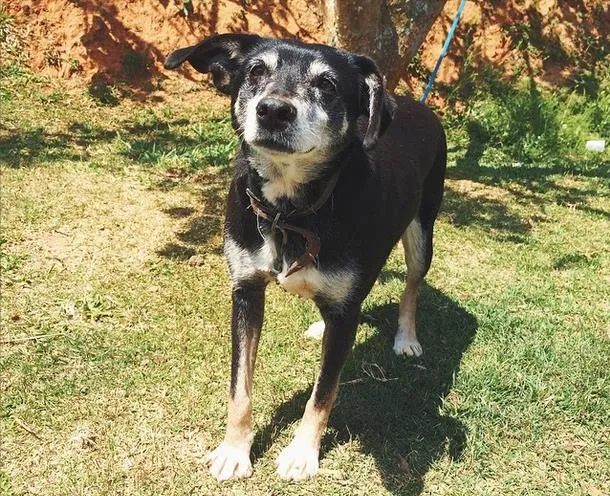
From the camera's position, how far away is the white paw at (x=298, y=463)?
333cm

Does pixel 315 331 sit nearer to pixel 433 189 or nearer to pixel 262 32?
pixel 433 189

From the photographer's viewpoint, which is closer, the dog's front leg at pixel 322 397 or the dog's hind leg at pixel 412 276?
the dog's front leg at pixel 322 397

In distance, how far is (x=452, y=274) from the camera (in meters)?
5.43

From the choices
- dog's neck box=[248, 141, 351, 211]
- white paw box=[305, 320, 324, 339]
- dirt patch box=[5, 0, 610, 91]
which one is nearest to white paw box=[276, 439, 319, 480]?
Answer: white paw box=[305, 320, 324, 339]

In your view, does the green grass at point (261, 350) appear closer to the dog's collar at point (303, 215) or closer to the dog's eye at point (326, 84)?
the dog's collar at point (303, 215)

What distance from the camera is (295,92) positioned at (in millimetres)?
2850

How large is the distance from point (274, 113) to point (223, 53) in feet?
2.45

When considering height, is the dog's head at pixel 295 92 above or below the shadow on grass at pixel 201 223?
above

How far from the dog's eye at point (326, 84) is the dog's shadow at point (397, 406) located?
6.04ft

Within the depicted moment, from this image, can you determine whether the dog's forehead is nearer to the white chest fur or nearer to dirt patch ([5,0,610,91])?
the white chest fur

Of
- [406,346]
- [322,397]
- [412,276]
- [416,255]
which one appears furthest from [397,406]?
[416,255]

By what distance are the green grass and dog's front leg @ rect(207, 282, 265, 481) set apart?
0.31ft

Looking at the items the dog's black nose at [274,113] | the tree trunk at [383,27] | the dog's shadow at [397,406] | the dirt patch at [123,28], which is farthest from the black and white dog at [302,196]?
the dirt patch at [123,28]

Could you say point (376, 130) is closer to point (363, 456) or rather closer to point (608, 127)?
point (363, 456)
